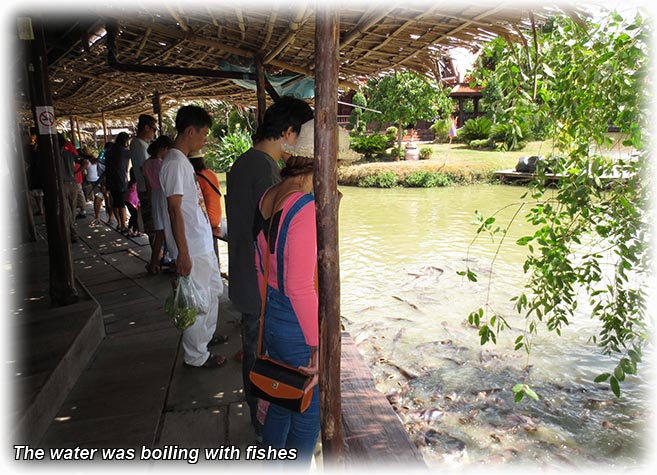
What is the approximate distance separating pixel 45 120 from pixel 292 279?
3.05 m

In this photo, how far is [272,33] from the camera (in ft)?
12.4

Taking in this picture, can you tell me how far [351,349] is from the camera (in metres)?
3.48

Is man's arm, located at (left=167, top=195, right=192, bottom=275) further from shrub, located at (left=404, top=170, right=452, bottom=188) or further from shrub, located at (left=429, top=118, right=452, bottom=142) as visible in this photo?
shrub, located at (left=429, top=118, right=452, bottom=142)

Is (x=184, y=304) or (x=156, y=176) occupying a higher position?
(x=156, y=176)

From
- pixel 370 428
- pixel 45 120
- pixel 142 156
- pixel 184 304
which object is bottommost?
pixel 370 428

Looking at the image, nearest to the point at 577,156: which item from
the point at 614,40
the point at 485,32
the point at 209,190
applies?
the point at 614,40

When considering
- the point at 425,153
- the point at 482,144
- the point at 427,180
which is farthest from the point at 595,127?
the point at 482,144

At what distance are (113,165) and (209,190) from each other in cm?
360

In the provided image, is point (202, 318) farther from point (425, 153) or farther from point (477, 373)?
point (425, 153)

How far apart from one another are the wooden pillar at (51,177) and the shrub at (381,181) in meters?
15.4

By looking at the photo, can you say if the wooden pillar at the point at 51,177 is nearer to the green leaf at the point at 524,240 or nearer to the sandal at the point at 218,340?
the sandal at the point at 218,340

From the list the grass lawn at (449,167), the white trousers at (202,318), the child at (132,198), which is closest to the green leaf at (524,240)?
the white trousers at (202,318)

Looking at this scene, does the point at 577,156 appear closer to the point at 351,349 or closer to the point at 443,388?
the point at 351,349

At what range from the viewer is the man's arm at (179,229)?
277 cm
